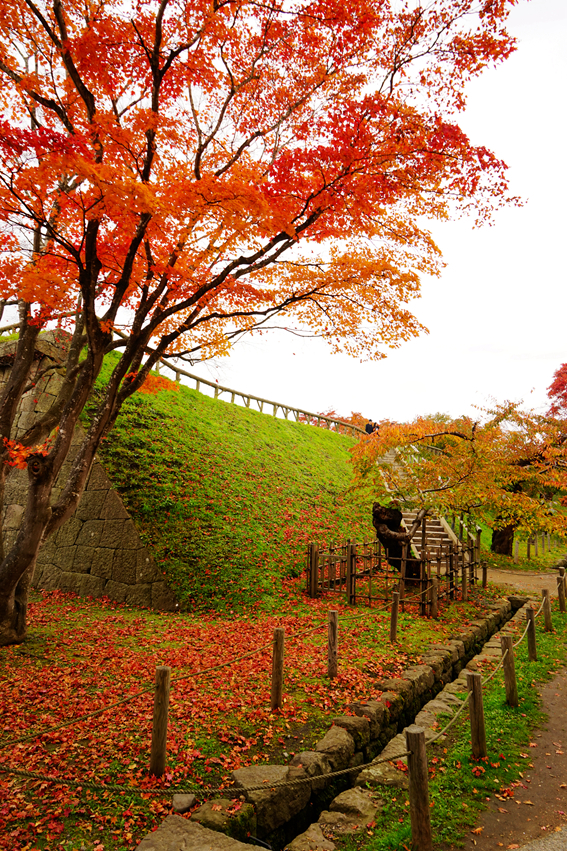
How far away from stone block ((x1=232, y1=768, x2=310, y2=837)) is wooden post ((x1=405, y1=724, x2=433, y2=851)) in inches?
45.2

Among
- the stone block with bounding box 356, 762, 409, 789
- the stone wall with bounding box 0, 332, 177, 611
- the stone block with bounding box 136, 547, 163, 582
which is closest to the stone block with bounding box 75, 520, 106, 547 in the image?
the stone wall with bounding box 0, 332, 177, 611

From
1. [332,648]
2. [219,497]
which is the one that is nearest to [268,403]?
[219,497]

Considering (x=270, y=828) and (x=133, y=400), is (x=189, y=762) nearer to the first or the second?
(x=270, y=828)

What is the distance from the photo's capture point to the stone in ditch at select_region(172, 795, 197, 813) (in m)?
3.96

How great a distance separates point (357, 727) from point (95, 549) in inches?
338

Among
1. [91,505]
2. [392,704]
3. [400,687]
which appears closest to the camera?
[392,704]

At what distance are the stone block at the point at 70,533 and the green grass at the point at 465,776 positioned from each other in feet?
32.5

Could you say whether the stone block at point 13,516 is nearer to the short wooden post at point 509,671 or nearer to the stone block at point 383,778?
the stone block at point 383,778

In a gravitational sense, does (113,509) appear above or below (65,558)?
above

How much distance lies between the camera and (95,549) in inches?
472

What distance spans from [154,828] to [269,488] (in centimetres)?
1251

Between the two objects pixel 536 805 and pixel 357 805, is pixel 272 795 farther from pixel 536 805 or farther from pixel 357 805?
pixel 536 805

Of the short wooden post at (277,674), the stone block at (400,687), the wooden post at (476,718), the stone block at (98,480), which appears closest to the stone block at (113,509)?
the stone block at (98,480)

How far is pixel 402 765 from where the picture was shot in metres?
5.37
